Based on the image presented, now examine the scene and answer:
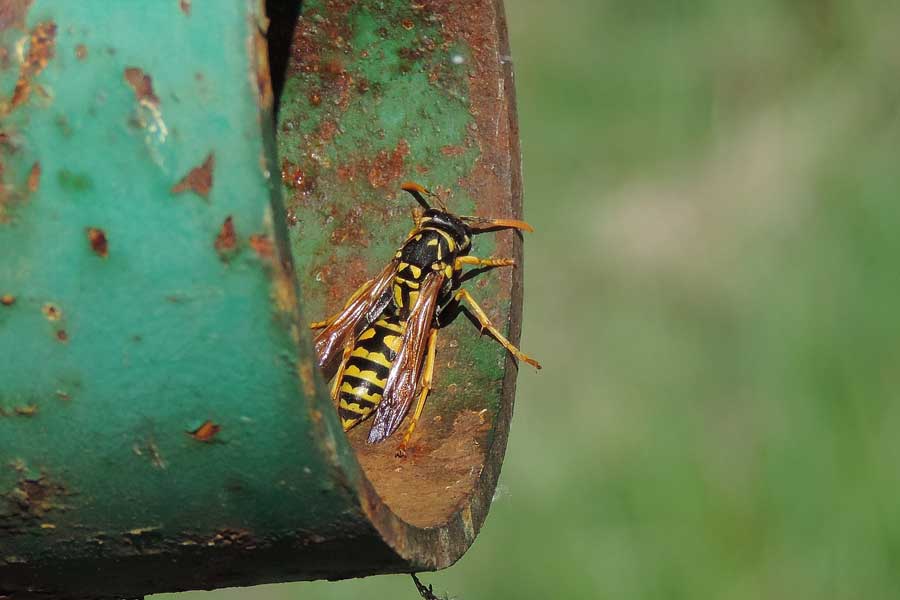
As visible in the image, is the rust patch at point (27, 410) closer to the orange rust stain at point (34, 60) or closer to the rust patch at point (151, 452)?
the rust patch at point (151, 452)

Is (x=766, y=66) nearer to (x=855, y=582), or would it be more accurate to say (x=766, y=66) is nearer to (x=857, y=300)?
(x=857, y=300)

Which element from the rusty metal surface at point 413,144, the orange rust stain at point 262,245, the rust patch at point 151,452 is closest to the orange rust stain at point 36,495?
the rust patch at point 151,452

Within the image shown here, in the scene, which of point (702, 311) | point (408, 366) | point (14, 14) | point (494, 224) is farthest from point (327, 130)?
point (702, 311)

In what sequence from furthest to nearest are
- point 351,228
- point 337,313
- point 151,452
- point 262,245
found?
point 337,313 < point 351,228 < point 151,452 < point 262,245

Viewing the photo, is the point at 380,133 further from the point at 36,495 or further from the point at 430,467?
the point at 36,495

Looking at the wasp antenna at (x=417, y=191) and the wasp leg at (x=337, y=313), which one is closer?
the wasp antenna at (x=417, y=191)

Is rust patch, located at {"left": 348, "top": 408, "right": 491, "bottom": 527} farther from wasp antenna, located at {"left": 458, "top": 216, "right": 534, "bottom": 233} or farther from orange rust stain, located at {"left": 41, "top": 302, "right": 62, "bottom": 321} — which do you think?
orange rust stain, located at {"left": 41, "top": 302, "right": 62, "bottom": 321}
